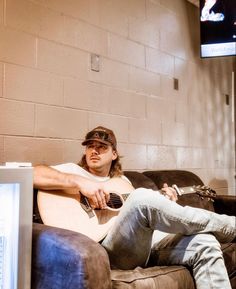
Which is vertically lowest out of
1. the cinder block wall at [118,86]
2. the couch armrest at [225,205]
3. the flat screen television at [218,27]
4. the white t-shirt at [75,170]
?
the couch armrest at [225,205]

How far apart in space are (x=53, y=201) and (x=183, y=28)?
2.29m

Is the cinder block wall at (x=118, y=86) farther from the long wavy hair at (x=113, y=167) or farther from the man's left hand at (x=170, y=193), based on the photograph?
the man's left hand at (x=170, y=193)

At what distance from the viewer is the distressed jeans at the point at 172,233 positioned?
4.92 feet

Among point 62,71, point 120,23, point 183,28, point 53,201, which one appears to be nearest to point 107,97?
point 62,71

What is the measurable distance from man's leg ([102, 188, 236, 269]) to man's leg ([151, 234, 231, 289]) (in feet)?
0.17

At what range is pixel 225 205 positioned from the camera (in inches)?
99.6

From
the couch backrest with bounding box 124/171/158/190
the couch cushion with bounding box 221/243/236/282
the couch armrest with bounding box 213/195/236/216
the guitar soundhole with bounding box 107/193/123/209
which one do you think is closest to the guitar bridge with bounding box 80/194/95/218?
the guitar soundhole with bounding box 107/193/123/209

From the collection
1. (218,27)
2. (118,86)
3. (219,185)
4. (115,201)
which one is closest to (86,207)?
(115,201)

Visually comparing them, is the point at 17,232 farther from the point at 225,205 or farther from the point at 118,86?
the point at 225,205

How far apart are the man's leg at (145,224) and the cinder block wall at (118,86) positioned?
29.6 inches

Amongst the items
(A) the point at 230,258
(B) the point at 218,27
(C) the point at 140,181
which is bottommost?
(A) the point at 230,258

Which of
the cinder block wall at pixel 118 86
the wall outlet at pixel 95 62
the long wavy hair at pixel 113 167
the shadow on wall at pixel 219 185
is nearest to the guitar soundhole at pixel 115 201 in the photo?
the long wavy hair at pixel 113 167

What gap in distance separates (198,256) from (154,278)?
0.86ft

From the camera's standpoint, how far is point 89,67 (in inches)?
93.4
